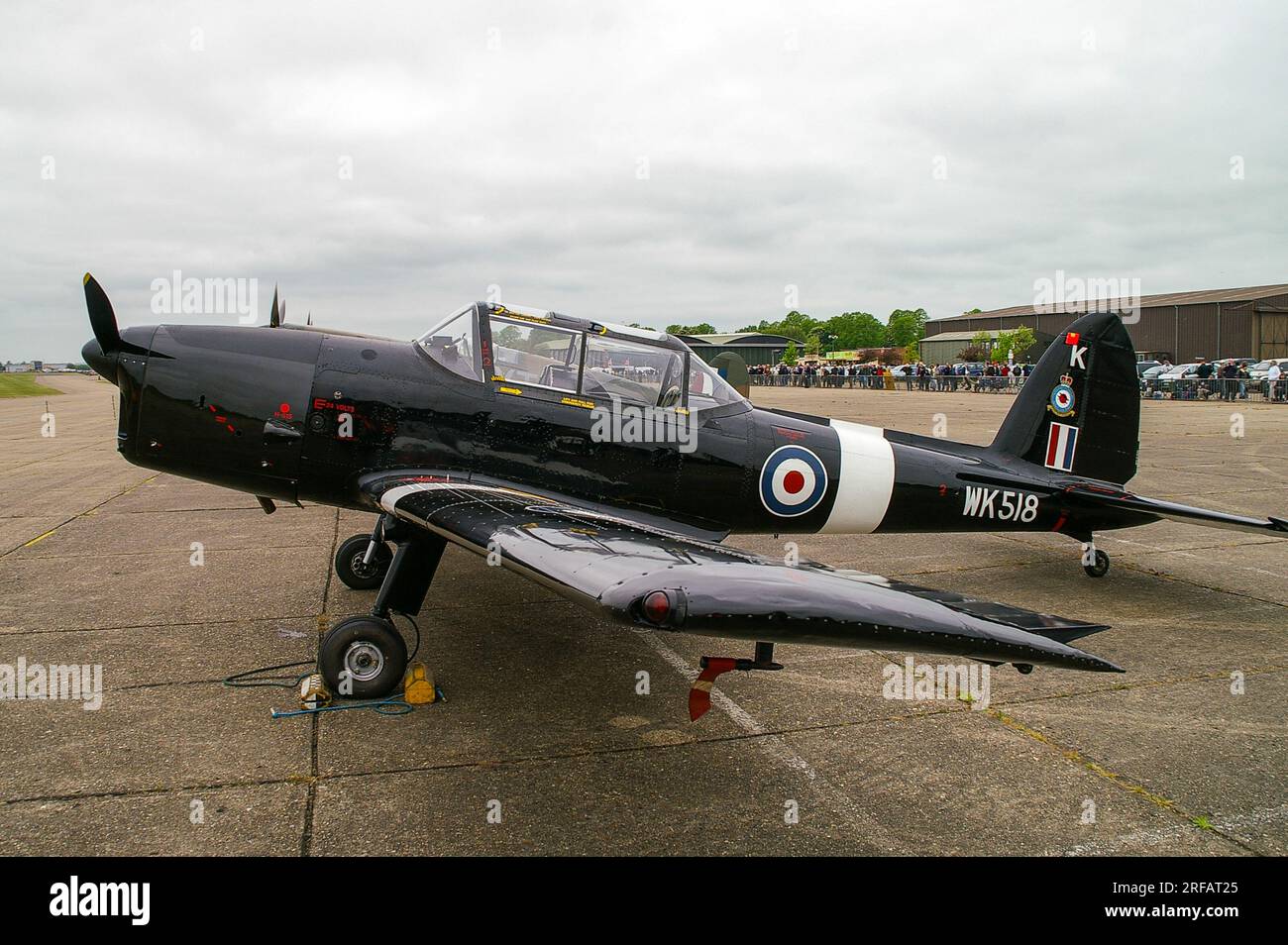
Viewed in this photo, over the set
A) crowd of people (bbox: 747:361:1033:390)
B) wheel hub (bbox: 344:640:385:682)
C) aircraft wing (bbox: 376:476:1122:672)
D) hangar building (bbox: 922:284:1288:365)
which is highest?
hangar building (bbox: 922:284:1288:365)

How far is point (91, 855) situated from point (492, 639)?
2.87m

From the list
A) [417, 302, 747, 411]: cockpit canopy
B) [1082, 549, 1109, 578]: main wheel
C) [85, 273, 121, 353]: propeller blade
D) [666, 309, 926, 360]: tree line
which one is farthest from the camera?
[666, 309, 926, 360]: tree line

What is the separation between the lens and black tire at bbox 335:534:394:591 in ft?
23.1

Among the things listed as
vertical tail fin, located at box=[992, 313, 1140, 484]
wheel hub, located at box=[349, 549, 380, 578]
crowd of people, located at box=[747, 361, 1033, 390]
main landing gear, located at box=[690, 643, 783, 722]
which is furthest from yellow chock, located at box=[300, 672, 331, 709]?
crowd of people, located at box=[747, 361, 1033, 390]

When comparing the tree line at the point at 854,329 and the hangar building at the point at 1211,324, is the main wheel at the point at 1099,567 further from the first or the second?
the tree line at the point at 854,329

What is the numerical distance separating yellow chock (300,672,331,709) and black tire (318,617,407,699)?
0.18 feet

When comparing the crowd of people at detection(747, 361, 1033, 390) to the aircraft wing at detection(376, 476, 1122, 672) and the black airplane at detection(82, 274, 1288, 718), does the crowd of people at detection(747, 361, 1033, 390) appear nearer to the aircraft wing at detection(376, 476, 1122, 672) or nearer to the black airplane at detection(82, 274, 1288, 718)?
the black airplane at detection(82, 274, 1288, 718)

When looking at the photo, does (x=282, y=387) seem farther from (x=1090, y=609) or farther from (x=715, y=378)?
(x=1090, y=609)

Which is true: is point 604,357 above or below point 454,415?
above

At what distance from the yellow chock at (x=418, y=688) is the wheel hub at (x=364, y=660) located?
19 cm

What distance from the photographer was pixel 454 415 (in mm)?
5738
